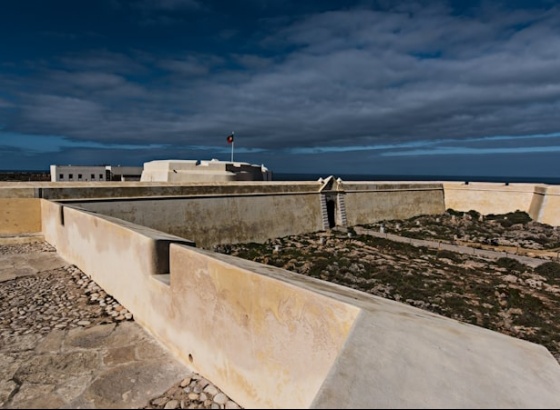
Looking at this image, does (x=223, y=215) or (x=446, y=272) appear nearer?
(x=446, y=272)

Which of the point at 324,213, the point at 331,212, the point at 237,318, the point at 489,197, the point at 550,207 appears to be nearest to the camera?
the point at 237,318

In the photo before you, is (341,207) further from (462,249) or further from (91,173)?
(91,173)

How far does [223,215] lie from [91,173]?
2155 cm

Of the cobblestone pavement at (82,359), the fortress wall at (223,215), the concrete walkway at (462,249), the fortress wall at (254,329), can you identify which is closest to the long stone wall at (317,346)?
the fortress wall at (254,329)

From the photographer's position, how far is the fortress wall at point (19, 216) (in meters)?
8.25

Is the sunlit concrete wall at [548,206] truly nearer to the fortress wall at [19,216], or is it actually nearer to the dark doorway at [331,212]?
the dark doorway at [331,212]

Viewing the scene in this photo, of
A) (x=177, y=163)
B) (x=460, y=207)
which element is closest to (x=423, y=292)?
(x=177, y=163)

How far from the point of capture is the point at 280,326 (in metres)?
2.28

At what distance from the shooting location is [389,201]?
22.2 m

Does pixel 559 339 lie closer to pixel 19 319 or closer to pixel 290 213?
pixel 19 319

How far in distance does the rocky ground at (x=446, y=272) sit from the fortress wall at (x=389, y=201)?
214 centimetres

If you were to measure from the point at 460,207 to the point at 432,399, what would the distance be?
87.6 ft

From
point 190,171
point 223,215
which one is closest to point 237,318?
point 223,215

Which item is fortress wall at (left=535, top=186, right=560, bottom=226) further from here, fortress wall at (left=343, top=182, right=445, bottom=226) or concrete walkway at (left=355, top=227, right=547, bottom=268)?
concrete walkway at (left=355, top=227, right=547, bottom=268)
